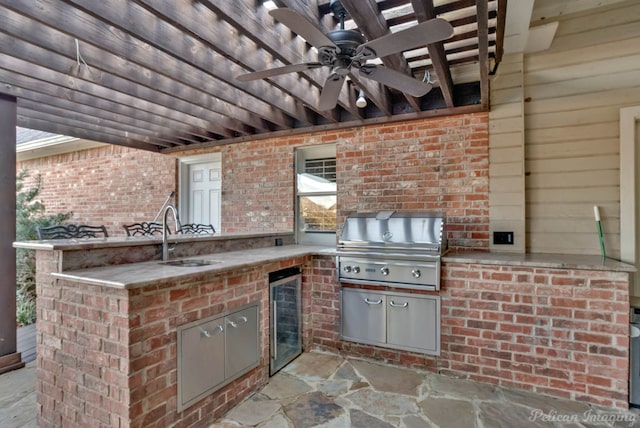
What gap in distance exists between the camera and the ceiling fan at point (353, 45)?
146 centimetres

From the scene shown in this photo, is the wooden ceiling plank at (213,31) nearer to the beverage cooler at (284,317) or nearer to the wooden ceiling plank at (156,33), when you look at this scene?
the wooden ceiling plank at (156,33)

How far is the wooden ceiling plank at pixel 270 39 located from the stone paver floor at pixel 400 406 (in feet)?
7.81

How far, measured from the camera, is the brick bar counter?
171 cm

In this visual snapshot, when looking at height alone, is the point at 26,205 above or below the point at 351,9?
below

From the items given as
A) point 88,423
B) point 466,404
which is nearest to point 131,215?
point 88,423

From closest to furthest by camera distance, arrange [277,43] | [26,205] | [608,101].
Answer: [277,43]
[608,101]
[26,205]

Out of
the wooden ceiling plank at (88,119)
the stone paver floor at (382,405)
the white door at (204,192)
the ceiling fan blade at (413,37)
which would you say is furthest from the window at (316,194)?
the ceiling fan blade at (413,37)

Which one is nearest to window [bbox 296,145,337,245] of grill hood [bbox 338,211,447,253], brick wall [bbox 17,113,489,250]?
brick wall [bbox 17,113,489,250]

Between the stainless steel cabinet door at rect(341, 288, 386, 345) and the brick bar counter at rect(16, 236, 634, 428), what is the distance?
5.8 inches

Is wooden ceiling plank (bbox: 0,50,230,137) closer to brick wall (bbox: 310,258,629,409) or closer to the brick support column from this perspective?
the brick support column

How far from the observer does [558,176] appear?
2955 mm

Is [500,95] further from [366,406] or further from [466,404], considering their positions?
[366,406]

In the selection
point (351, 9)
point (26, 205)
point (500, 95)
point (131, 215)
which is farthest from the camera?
point (131, 215)

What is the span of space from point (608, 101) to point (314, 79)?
2.50 metres
